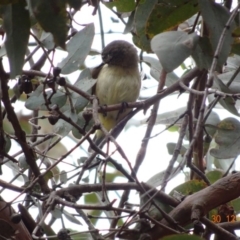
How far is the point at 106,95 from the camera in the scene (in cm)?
386

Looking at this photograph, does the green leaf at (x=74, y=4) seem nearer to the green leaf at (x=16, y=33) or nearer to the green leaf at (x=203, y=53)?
the green leaf at (x=16, y=33)

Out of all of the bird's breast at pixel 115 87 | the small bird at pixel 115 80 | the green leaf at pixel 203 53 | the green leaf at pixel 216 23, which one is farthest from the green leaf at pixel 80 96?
the bird's breast at pixel 115 87

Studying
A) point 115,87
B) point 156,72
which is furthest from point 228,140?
point 115,87

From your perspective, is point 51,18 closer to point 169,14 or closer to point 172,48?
point 172,48

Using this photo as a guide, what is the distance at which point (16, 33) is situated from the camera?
166 centimetres

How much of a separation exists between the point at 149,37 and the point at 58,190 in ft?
2.14

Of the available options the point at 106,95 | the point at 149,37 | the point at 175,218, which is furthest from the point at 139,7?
the point at 106,95

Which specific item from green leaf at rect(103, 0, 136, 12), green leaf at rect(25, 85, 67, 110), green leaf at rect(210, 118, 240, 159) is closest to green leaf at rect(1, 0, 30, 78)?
green leaf at rect(25, 85, 67, 110)

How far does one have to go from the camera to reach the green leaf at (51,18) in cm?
159

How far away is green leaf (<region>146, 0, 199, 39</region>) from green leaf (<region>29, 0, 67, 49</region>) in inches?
22.6

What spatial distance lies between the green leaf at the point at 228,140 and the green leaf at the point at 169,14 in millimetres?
503

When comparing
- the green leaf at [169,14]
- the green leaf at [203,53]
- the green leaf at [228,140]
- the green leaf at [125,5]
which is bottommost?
the green leaf at [228,140]

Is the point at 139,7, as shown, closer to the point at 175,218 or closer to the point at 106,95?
the point at 175,218

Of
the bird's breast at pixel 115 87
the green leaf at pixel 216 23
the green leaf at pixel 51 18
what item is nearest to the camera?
the green leaf at pixel 51 18
